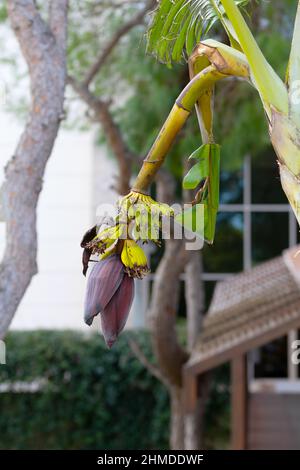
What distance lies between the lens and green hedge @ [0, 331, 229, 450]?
8.50 metres

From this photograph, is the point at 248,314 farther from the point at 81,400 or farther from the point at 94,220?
the point at 81,400

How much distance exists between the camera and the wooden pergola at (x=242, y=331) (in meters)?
4.87

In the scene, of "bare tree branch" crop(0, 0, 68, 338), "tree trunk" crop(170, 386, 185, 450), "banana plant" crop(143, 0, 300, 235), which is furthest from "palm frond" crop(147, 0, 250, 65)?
"tree trunk" crop(170, 386, 185, 450)

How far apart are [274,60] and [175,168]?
1355mm

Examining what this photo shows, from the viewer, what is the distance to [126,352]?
864 cm

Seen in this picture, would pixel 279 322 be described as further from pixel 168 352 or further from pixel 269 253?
pixel 269 253

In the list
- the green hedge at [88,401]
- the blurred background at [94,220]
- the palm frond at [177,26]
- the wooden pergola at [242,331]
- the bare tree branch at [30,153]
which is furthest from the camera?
the green hedge at [88,401]

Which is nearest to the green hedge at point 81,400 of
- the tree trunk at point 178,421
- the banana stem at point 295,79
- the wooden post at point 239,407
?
the tree trunk at point 178,421

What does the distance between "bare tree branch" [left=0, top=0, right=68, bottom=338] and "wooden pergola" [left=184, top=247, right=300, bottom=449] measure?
145cm

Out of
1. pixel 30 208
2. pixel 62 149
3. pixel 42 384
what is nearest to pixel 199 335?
pixel 42 384

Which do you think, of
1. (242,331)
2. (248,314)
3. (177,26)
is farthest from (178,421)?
(177,26)

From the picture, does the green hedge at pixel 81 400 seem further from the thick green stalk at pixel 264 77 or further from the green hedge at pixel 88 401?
the thick green stalk at pixel 264 77

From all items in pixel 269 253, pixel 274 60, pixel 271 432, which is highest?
pixel 274 60

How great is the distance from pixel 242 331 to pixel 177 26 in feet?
13.2
